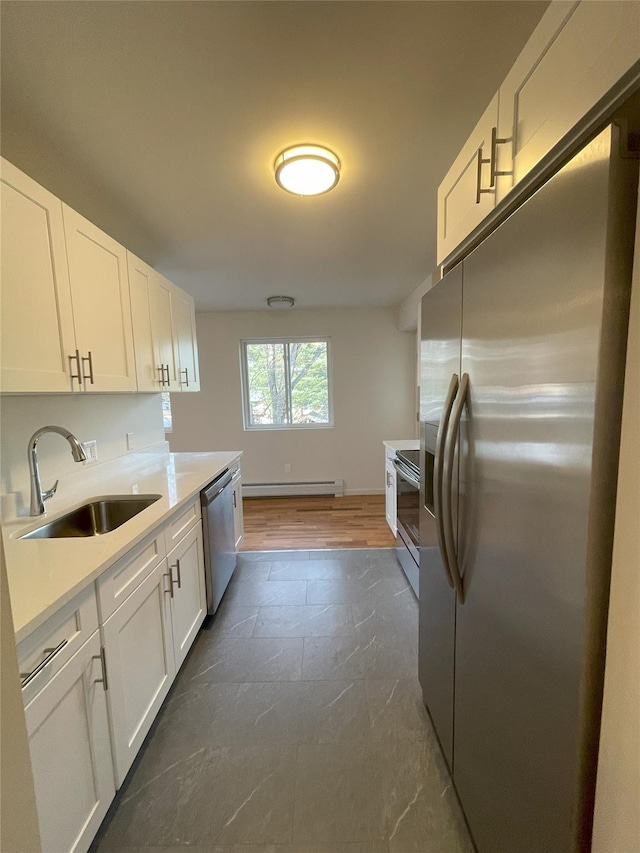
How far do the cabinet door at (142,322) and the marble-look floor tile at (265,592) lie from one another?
1.59 metres

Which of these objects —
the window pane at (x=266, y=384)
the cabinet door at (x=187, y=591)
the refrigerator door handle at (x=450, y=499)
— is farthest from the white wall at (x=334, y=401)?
the refrigerator door handle at (x=450, y=499)

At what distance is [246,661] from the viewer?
196cm

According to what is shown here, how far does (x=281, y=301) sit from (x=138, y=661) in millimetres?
Answer: 3697

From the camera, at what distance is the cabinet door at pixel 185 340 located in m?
2.88

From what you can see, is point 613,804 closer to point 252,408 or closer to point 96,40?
point 96,40

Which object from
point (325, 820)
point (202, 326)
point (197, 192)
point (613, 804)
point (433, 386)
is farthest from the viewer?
point (202, 326)

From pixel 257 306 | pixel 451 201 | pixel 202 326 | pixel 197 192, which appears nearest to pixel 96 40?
pixel 197 192

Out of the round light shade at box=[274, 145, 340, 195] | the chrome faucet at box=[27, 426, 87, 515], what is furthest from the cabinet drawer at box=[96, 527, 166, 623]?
the round light shade at box=[274, 145, 340, 195]

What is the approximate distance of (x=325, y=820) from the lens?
4.00 ft

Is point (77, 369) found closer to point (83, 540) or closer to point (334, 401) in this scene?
point (83, 540)

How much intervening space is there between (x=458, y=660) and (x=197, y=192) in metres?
2.39

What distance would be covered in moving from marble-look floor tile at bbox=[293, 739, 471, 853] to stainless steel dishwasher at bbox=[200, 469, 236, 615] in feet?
3.46

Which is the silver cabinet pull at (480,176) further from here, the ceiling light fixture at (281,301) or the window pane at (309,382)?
the window pane at (309,382)

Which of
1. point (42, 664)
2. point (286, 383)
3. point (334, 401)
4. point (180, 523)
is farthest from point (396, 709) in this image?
point (286, 383)
